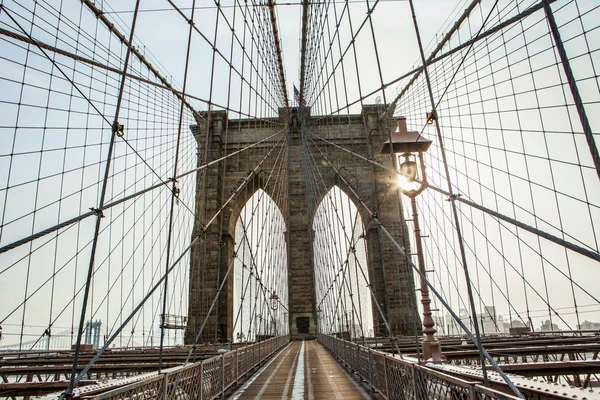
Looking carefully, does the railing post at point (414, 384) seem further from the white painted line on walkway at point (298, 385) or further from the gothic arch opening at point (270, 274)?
the gothic arch opening at point (270, 274)

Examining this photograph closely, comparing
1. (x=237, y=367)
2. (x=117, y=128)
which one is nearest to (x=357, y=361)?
(x=237, y=367)

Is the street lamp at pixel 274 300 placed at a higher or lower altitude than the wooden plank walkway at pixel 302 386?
higher

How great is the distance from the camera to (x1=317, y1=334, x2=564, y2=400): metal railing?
1.78 metres

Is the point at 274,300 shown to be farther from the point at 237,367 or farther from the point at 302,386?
the point at 302,386

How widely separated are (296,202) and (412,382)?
65.3 ft

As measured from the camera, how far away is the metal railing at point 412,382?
1780mm

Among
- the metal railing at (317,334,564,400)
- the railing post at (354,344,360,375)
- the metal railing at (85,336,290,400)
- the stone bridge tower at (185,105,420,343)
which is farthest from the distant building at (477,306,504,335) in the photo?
the metal railing at (85,336,290,400)

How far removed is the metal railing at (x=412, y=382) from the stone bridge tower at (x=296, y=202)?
1305cm

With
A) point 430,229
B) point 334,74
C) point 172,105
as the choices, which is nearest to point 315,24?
point 334,74

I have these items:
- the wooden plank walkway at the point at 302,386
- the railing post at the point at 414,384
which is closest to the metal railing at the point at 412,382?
the railing post at the point at 414,384

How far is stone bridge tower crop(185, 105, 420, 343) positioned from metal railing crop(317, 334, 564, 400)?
1305cm

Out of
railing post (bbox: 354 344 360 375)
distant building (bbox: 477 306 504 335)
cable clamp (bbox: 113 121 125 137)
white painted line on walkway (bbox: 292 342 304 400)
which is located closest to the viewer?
cable clamp (bbox: 113 121 125 137)

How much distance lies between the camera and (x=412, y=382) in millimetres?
2766

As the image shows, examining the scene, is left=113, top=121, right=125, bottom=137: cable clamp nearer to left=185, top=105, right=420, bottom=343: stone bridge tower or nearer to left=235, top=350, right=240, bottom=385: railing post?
left=235, top=350, right=240, bottom=385: railing post
